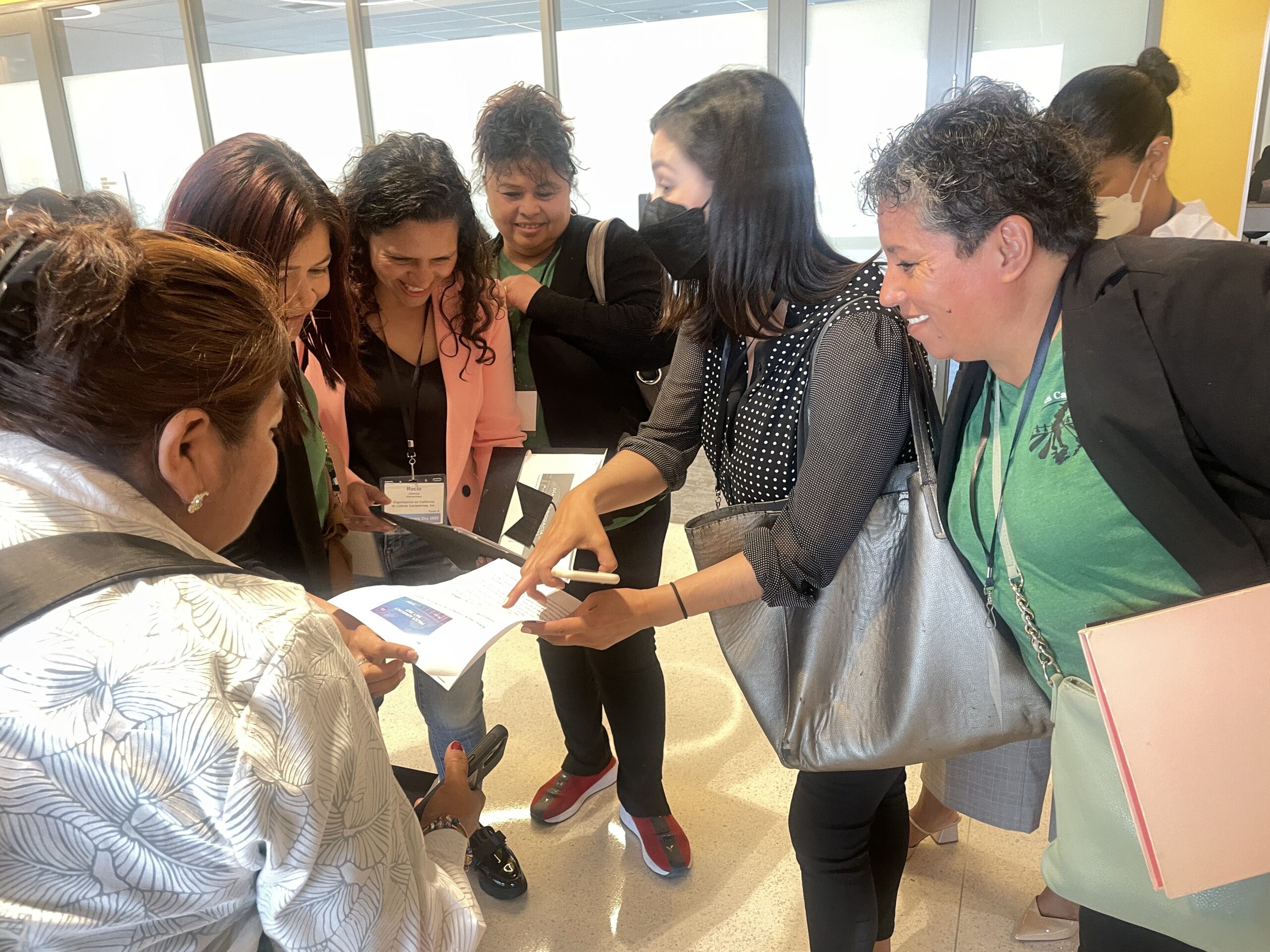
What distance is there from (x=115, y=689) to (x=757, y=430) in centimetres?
97

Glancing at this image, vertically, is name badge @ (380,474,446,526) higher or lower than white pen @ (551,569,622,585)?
lower

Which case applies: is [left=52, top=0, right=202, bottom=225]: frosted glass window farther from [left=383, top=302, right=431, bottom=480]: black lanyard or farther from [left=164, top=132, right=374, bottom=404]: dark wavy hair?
[left=164, top=132, right=374, bottom=404]: dark wavy hair

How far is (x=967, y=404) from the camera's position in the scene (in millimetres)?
1220

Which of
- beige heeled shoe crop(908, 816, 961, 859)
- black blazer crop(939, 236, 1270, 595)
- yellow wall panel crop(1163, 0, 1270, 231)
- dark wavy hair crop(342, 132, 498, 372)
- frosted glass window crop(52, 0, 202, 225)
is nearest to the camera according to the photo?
black blazer crop(939, 236, 1270, 595)

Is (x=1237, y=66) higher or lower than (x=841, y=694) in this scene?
higher

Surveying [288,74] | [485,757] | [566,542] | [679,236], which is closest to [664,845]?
[485,757]

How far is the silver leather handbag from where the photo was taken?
124 cm

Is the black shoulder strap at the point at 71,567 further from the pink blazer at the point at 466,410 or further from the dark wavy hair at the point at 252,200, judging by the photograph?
the pink blazer at the point at 466,410

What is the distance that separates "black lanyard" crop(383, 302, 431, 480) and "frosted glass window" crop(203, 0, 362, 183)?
16.5 feet

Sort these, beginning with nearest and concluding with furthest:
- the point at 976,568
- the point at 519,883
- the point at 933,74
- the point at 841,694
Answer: the point at 976,568
the point at 841,694
the point at 519,883
the point at 933,74

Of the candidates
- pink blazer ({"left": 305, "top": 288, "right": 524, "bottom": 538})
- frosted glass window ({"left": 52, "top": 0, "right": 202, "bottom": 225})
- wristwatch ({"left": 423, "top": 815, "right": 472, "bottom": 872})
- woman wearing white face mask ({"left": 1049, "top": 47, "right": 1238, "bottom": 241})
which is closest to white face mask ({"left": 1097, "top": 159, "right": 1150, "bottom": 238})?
woman wearing white face mask ({"left": 1049, "top": 47, "right": 1238, "bottom": 241})

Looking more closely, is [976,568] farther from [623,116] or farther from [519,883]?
[623,116]

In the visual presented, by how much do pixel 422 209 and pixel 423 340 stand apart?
267mm

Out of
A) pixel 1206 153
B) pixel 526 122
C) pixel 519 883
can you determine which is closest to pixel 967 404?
pixel 526 122
